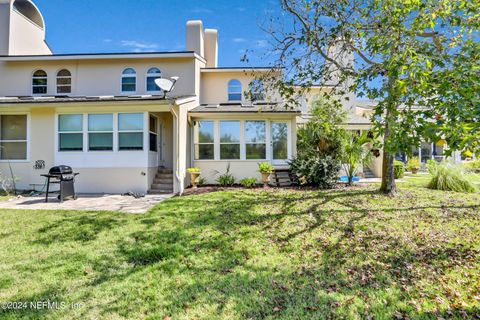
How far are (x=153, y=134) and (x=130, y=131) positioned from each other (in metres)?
1.25

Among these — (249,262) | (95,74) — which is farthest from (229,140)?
(249,262)

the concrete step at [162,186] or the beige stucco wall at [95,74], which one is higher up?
the beige stucco wall at [95,74]

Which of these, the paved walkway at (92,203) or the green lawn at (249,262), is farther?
the paved walkway at (92,203)

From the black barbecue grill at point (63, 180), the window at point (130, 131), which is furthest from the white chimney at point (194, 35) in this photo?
the black barbecue grill at point (63, 180)

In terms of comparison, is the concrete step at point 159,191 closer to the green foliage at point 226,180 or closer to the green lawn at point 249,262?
the green foliage at point 226,180

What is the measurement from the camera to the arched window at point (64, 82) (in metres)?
15.3

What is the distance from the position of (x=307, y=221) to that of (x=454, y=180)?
Result: 843 centimetres

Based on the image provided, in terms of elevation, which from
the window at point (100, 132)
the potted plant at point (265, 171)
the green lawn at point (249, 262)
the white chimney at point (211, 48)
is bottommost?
the green lawn at point (249, 262)

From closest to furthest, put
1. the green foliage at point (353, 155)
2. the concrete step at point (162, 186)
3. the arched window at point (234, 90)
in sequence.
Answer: the concrete step at point (162, 186) < the green foliage at point (353, 155) < the arched window at point (234, 90)

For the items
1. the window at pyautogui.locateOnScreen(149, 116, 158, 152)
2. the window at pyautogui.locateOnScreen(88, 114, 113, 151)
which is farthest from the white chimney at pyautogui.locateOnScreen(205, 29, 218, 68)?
the window at pyautogui.locateOnScreen(88, 114, 113, 151)

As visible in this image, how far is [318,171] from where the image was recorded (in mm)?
12055

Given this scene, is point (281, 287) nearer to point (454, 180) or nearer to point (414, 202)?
point (414, 202)

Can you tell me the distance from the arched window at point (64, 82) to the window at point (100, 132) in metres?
4.95

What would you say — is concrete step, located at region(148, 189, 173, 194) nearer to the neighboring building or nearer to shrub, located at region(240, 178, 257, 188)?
the neighboring building
